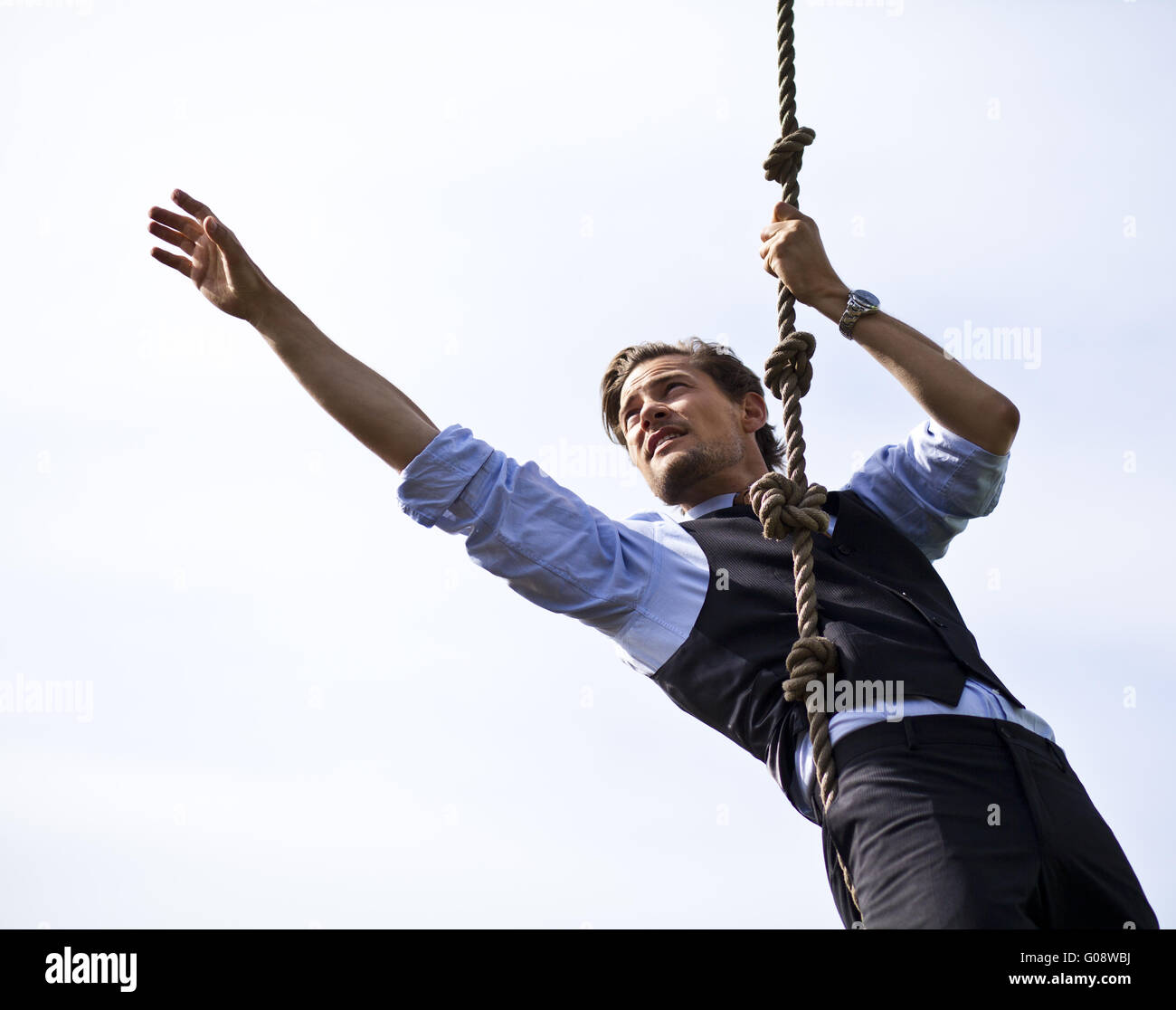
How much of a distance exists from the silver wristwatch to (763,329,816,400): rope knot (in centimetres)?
8

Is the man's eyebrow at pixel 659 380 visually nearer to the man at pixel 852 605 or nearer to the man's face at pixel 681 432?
the man's face at pixel 681 432

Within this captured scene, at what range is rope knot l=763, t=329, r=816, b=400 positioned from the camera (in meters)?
3.30

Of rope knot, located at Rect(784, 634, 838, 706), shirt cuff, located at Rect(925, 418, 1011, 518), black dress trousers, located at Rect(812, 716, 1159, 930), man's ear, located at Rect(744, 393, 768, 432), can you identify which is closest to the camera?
black dress trousers, located at Rect(812, 716, 1159, 930)

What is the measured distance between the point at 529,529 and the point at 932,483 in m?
1.05

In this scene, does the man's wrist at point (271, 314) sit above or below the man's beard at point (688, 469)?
above

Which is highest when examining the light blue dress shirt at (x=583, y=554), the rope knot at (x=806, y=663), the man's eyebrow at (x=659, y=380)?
the man's eyebrow at (x=659, y=380)

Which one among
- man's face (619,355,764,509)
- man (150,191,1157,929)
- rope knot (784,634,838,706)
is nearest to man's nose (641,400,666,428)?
man's face (619,355,764,509)

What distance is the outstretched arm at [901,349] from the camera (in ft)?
10.6

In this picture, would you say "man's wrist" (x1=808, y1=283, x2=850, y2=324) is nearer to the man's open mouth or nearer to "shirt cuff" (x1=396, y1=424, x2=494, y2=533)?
the man's open mouth

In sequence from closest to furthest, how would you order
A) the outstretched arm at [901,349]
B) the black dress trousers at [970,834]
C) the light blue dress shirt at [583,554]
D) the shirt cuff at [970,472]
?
the black dress trousers at [970,834] → the light blue dress shirt at [583,554] → the outstretched arm at [901,349] → the shirt cuff at [970,472]

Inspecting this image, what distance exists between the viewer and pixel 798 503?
313 centimetres

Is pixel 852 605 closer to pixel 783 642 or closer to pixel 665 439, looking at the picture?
pixel 783 642

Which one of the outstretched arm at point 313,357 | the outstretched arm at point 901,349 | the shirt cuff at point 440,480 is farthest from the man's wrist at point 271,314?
the outstretched arm at point 901,349
